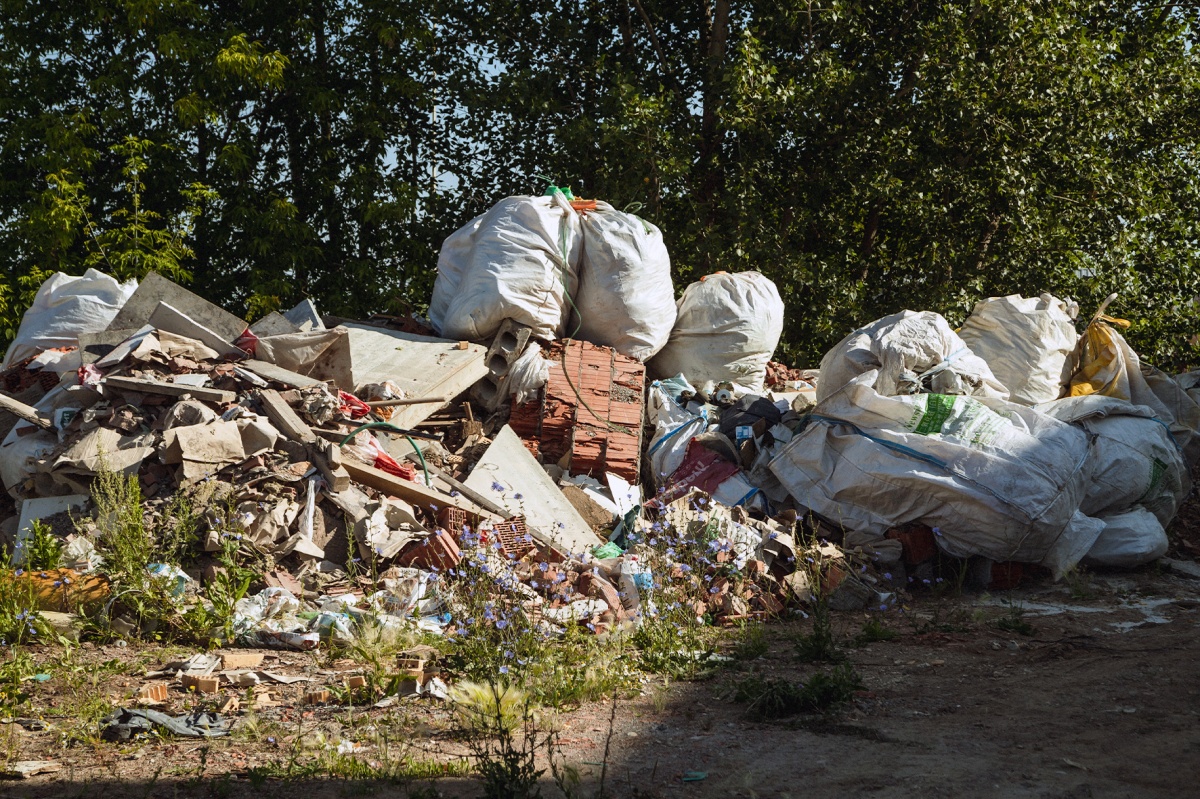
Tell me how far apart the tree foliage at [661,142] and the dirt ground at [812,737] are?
6.58 metres

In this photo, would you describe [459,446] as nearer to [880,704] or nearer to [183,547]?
[183,547]

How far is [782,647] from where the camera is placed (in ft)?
13.4

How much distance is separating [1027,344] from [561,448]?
3077mm

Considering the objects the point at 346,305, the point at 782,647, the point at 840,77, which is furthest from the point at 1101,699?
the point at 346,305

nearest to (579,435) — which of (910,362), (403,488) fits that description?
(403,488)

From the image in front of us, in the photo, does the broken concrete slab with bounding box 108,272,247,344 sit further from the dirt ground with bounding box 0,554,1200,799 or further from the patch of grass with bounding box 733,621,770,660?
the patch of grass with bounding box 733,621,770,660

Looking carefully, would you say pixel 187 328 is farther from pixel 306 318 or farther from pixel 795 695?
pixel 795 695

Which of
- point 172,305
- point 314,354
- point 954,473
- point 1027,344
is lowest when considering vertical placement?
point 954,473

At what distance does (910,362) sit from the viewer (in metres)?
5.58

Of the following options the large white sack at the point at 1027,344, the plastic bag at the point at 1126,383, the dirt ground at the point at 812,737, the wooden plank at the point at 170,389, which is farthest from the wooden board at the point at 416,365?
the plastic bag at the point at 1126,383

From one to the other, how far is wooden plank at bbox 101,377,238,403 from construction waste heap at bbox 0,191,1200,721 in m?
0.02

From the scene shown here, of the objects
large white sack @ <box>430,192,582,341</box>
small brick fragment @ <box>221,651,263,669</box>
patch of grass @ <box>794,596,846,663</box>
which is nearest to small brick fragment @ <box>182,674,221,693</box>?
small brick fragment @ <box>221,651,263,669</box>

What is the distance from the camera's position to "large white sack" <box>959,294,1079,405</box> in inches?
252

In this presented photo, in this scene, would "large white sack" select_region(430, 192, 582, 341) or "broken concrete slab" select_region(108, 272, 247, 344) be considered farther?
"large white sack" select_region(430, 192, 582, 341)
